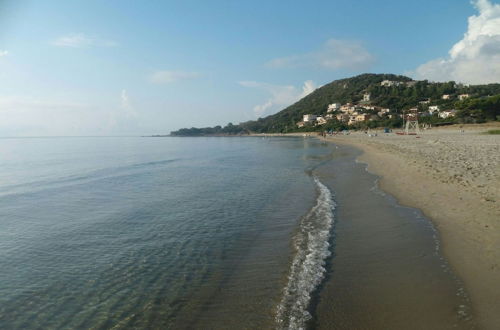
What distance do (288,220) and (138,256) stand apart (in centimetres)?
514

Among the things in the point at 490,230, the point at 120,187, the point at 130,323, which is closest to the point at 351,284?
the point at 130,323

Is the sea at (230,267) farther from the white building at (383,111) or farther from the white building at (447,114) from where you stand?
the white building at (383,111)

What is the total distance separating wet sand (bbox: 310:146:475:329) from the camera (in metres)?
4.95

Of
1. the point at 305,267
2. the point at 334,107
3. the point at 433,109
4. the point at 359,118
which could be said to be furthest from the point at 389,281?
the point at 334,107

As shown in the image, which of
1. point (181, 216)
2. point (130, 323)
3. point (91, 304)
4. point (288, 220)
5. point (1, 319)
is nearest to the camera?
point (130, 323)

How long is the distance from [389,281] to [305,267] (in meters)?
1.71

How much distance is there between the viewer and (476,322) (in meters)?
4.67

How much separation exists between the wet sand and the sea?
A: 0.03m

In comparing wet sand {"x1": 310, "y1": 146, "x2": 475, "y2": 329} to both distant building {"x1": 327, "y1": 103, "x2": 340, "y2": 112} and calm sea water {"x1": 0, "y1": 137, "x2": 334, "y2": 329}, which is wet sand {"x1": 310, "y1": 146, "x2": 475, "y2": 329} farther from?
distant building {"x1": 327, "y1": 103, "x2": 340, "y2": 112}

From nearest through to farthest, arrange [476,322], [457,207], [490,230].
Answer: [476,322] → [490,230] → [457,207]

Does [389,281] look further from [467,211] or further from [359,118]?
[359,118]

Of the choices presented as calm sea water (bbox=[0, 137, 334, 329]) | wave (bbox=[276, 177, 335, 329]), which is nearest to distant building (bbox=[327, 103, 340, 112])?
calm sea water (bbox=[0, 137, 334, 329])

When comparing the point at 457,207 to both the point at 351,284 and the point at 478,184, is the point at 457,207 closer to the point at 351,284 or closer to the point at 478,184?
the point at 478,184

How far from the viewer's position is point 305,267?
7.16 m
